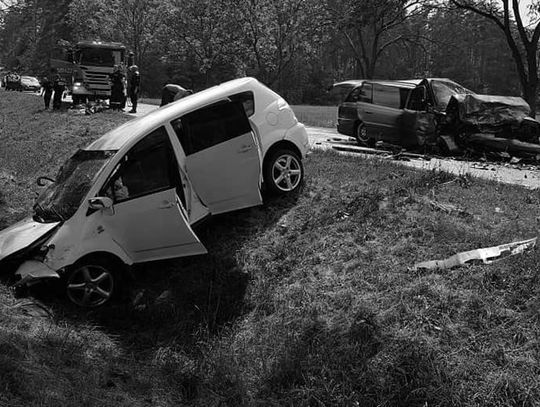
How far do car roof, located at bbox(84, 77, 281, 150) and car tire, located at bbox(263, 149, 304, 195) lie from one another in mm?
1045

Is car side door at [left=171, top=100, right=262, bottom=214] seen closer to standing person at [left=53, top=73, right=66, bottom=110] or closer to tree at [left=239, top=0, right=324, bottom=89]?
standing person at [left=53, top=73, right=66, bottom=110]

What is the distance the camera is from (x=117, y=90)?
824 inches

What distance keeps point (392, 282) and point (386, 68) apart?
256 ft

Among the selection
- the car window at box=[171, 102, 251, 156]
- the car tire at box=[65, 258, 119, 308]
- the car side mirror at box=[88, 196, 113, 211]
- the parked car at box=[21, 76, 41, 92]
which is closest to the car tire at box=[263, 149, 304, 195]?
the car window at box=[171, 102, 251, 156]

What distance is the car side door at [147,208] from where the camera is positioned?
21.7ft

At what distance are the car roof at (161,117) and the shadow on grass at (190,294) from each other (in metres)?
1.73

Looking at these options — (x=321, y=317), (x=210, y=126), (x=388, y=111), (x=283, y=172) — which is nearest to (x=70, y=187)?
(x=210, y=126)

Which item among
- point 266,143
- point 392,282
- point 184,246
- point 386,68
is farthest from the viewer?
point 386,68

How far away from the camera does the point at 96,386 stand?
4.78 m

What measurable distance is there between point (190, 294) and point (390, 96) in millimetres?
8901

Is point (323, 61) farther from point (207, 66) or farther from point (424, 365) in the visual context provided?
point (424, 365)

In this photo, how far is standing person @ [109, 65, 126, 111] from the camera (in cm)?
2053

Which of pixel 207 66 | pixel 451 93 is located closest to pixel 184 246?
pixel 451 93

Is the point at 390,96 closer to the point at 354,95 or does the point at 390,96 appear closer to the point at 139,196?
the point at 354,95
